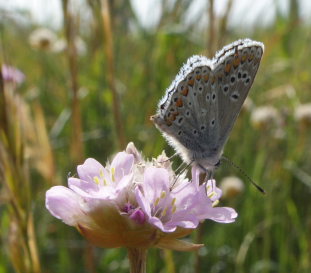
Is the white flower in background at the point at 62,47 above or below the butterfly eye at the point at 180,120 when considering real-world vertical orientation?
above

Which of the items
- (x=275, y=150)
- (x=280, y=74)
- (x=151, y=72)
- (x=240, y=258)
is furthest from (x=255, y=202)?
(x=280, y=74)

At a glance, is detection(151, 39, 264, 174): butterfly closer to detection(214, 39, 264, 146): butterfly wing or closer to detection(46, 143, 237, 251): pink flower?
detection(214, 39, 264, 146): butterfly wing

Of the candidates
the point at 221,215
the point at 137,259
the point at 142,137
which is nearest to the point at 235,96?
the point at 221,215

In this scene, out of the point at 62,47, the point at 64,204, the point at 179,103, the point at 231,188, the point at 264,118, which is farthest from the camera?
the point at 62,47

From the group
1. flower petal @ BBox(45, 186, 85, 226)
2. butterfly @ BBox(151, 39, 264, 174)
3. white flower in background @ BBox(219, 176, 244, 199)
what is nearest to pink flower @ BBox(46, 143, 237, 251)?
flower petal @ BBox(45, 186, 85, 226)

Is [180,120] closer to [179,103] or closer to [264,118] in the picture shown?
[179,103]

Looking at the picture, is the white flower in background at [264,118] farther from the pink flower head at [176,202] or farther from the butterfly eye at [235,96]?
the pink flower head at [176,202]

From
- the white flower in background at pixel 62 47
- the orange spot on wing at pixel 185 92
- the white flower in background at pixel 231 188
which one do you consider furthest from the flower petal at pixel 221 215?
the white flower in background at pixel 62 47
